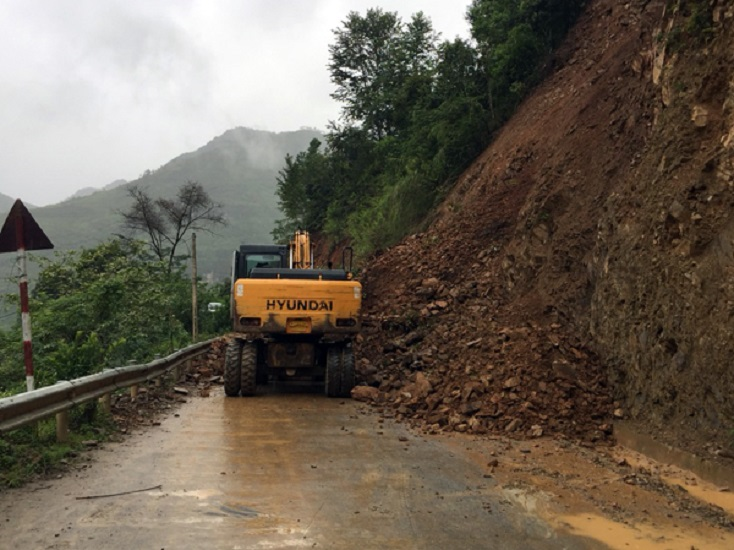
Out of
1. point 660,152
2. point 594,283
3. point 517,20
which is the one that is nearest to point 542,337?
point 594,283

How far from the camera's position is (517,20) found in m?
22.2

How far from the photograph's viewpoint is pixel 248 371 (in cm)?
1233

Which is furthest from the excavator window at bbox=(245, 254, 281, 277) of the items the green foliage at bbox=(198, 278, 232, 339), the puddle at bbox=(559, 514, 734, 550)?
the green foliage at bbox=(198, 278, 232, 339)

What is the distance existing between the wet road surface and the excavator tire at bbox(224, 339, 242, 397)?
3.67m

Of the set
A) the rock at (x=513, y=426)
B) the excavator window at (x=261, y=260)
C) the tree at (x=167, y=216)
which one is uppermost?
the tree at (x=167, y=216)

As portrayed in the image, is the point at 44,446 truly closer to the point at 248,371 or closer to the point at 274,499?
the point at 274,499

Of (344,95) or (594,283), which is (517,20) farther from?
(344,95)

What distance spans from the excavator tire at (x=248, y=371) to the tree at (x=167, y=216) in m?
28.3

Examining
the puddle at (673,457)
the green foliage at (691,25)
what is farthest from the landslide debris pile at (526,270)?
the green foliage at (691,25)

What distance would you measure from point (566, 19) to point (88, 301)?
18.2 m

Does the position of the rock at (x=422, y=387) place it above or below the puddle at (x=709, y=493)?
above

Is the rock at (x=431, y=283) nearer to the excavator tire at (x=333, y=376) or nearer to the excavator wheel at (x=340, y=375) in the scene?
the excavator wheel at (x=340, y=375)

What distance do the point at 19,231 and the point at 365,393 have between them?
6.75 meters

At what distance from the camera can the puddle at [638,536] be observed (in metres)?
4.61
